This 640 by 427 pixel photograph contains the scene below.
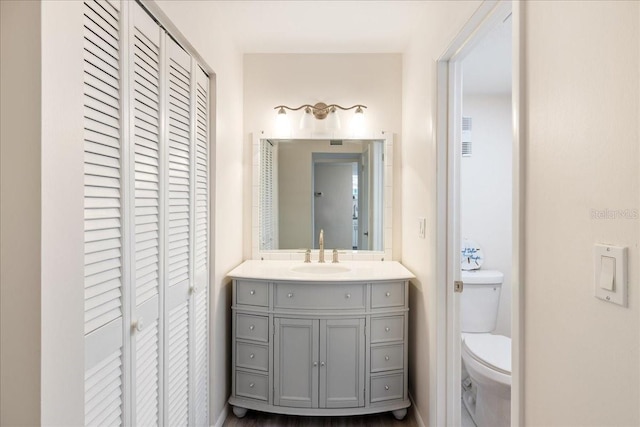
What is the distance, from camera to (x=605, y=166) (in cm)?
72

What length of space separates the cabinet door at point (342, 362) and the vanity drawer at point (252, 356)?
1.11 feet

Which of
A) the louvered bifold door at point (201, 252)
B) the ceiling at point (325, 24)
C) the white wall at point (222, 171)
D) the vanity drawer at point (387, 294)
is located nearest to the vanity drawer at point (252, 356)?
the white wall at point (222, 171)

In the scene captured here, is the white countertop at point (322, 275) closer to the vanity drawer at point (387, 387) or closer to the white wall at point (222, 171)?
the white wall at point (222, 171)

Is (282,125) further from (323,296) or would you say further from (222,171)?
(323,296)

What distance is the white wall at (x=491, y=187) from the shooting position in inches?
110

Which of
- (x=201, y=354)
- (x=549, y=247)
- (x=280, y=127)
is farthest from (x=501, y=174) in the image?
(x=201, y=354)

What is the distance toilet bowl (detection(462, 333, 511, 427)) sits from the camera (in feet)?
6.44

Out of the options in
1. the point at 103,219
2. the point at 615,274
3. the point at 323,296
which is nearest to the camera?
the point at 615,274

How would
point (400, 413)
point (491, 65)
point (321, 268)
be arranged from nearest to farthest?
point (400, 413) < point (491, 65) < point (321, 268)

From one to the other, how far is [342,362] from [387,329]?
0.32 meters

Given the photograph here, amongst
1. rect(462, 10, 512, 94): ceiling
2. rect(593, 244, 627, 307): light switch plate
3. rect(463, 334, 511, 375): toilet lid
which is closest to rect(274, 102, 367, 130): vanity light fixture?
rect(462, 10, 512, 94): ceiling

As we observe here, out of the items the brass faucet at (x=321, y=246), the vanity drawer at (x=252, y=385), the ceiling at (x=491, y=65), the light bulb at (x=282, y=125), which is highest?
the ceiling at (x=491, y=65)

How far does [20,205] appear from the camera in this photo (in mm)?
788

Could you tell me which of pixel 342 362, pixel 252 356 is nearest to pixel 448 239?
pixel 342 362
